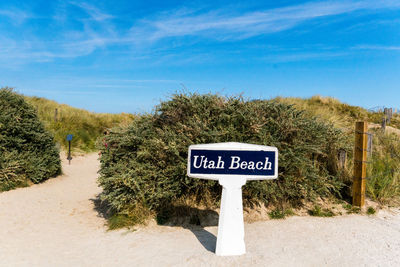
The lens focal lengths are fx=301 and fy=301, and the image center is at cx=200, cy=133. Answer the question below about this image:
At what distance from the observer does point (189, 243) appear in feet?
14.5

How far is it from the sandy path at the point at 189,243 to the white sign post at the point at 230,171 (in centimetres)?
24

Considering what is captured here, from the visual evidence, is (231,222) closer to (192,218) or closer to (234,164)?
(234,164)

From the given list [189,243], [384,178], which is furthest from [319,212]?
[189,243]

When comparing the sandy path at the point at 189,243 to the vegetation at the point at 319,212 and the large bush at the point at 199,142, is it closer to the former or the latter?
the vegetation at the point at 319,212

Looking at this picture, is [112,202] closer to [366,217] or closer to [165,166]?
[165,166]

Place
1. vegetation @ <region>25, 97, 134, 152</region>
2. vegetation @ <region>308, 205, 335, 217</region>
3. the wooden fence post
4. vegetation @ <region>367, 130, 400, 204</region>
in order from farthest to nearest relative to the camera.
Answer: vegetation @ <region>25, 97, 134, 152</region> < vegetation @ <region>367, 130, 400, 204</region> < the wooden fence post < vegetation @ <region>308, 205, 335, 217</region>

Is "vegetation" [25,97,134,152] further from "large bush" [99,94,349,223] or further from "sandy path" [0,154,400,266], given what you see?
"large bush" [99,94,349,223]

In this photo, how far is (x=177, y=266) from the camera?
369 cm

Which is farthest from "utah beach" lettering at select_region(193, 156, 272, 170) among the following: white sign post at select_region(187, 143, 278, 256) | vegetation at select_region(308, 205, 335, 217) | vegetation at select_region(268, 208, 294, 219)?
vegetation at select_region(308, 205, 335, 217)

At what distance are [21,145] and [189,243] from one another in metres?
6.87

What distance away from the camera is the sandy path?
392 cm

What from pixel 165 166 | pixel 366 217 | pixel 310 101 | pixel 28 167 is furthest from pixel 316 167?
pixel 310 101

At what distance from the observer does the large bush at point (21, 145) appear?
8500mm

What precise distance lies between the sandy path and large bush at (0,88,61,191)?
258 cm
